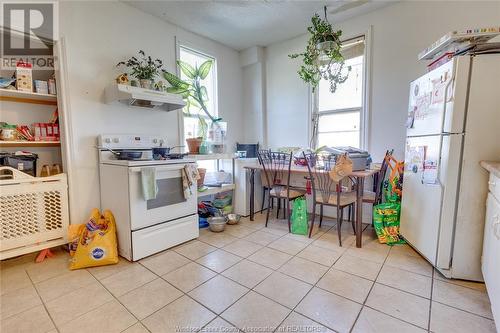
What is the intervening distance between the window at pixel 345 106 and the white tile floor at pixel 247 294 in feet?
5.03

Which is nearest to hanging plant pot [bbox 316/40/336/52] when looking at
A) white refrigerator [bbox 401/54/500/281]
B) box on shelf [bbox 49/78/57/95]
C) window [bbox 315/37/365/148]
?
window [bbox 315/37/365/148]

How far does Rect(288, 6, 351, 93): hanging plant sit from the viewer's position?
2.39 metres

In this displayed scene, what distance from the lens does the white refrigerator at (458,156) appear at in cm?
162

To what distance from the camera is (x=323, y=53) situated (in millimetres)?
2500

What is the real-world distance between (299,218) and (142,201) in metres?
1.67

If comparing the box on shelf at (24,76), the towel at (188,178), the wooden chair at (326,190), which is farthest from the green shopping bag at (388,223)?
the box on shelf at (24,76)

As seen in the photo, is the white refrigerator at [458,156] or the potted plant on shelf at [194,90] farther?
the potted plant on shelf at [194,90]

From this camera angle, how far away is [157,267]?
6.54ft

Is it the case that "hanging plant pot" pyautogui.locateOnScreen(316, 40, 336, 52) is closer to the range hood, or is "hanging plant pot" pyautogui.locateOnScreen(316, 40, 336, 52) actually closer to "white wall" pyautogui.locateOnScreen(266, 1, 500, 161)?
"white wall" pyautogui.locateOnScreen(266, 1, 500, 161)

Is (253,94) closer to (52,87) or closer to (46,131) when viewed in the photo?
(52,87)

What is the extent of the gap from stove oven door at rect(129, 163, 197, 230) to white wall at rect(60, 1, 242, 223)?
0.71m

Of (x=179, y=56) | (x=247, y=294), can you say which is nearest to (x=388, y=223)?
(x=247, y=294)

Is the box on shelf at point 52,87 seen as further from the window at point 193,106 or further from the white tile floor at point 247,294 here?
the white tile floor at point 247,294

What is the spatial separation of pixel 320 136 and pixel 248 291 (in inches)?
94.4
